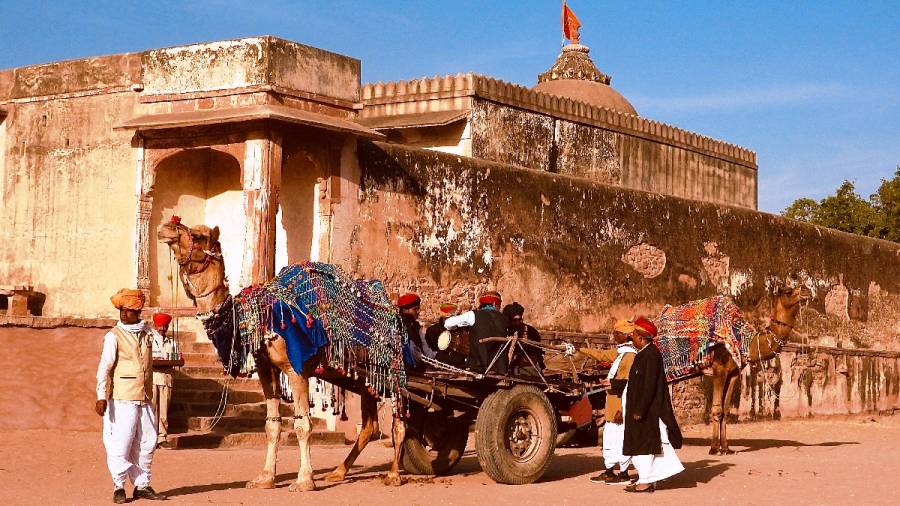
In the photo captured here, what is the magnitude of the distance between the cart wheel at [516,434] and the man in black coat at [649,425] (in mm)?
684

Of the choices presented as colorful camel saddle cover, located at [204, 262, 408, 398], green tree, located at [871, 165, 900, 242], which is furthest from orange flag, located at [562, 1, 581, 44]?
colorful camel saddle cover, located at [204, 262, 408, 398]

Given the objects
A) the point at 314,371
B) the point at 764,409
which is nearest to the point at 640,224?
the point at 764,409

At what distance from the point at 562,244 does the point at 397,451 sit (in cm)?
924

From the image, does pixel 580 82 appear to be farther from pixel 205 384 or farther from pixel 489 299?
pixel 489 299

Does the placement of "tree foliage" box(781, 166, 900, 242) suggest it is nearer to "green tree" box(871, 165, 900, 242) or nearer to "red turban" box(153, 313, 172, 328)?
"green tree" box(871, 165, 900, 242)

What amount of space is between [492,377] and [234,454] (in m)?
3.29

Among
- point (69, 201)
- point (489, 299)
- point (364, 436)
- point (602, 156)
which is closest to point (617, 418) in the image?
point (489, 299)

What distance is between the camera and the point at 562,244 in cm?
1980

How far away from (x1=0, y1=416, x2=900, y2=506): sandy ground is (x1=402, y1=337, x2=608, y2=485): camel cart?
0.22 metres

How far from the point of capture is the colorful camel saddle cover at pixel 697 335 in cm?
1477

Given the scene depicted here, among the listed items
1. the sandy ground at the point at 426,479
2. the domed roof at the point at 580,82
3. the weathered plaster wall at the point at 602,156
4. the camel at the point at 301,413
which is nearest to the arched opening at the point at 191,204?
the sandy ground at the point at 426,479

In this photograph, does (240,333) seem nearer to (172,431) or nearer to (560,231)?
(172,431)

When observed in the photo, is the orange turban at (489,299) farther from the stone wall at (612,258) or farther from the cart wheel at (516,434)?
the stone wall at (612,258)

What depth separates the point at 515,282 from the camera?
18953 mm
